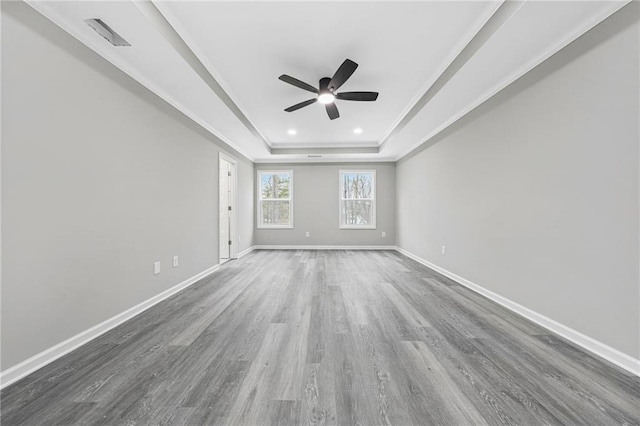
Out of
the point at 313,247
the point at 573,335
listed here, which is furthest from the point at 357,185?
the point at 573,335

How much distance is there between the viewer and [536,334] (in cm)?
201

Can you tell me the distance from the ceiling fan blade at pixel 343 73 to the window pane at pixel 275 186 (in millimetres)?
4109

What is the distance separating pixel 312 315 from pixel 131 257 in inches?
72.3

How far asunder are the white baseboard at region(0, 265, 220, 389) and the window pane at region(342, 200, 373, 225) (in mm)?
4726

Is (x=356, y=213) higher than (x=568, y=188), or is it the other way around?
(x=568, y=188)

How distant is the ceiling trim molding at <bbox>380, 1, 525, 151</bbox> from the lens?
1.80 m

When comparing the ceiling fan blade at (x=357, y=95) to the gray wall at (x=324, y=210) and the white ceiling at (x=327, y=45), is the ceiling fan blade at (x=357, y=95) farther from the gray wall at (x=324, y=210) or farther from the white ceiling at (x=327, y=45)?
the gray wall at (x=324, y=210)

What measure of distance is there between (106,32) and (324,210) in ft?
17.3

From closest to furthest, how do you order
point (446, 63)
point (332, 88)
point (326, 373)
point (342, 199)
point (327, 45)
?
point (326, 373) → point (327, 45) → point (446, 63) → point (332, 88) → point (342, 199)

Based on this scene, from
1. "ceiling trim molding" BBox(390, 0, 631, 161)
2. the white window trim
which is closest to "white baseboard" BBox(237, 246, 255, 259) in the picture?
the white window trim

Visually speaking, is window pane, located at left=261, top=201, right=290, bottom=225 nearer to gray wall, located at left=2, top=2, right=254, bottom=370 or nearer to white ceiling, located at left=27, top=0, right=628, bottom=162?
white ceiling, located at left=27, top=0, right=628, bottom=162

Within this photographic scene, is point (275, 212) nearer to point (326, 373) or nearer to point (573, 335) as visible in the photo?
point (326, 373)

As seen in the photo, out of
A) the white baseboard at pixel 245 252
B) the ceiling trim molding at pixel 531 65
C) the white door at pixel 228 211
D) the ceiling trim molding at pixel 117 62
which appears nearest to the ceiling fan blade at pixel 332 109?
the ceiling trim molding at pixel 531 65

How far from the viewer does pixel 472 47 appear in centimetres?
221
